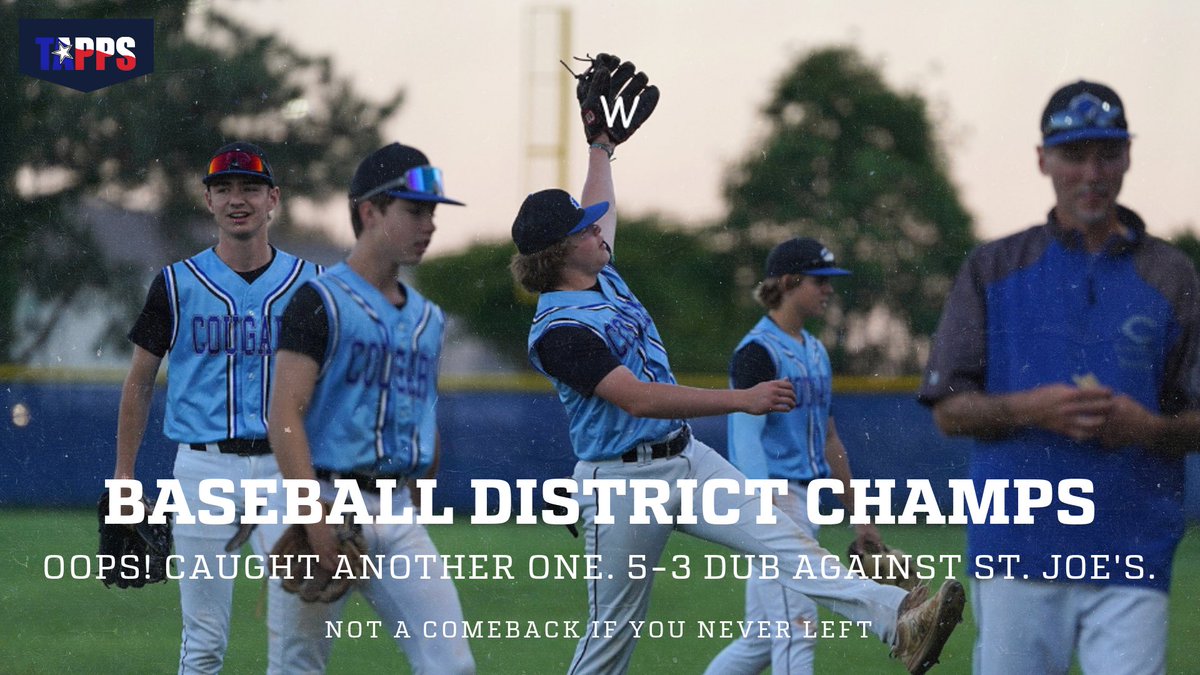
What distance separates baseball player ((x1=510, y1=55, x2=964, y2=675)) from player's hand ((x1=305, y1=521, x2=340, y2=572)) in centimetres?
79

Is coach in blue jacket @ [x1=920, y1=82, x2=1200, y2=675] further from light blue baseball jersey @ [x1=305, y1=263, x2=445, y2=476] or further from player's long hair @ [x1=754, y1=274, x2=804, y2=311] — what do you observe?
player's long hair @ [x1=754, y1=274, x2=804, y2=311]

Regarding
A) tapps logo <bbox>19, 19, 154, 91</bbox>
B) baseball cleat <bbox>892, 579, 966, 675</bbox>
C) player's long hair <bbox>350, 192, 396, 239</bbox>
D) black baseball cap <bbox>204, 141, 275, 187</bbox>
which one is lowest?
baseball cleat <bbox>892, 579, 966, 675</bbox>

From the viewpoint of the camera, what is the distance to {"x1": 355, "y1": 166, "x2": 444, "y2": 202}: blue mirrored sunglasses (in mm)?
3189

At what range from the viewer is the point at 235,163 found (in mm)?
4035

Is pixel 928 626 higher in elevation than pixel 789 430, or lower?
lower

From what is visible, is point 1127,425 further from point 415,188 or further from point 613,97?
point 613,97

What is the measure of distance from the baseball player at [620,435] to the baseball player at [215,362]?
686 mm

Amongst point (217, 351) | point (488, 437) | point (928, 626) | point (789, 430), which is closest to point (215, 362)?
point (217, 351)

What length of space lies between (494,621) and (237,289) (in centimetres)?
269

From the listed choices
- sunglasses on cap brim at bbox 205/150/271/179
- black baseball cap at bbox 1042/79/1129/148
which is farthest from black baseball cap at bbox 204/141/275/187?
black baseball cap at bbox 1042/79/1129/148

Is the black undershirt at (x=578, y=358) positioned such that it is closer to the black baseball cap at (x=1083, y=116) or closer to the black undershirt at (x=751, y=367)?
the black undershirt at (x=751, y=367)

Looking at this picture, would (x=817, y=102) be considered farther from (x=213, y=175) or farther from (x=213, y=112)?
(x=213, y=175)

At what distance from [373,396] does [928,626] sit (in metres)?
1.47

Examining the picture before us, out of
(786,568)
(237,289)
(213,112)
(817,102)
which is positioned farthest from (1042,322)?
(817,102)
